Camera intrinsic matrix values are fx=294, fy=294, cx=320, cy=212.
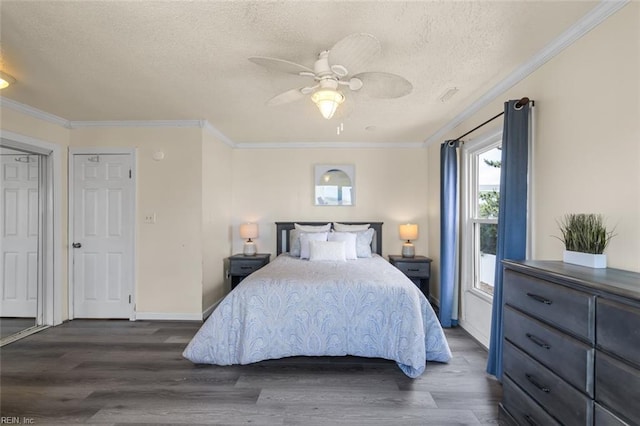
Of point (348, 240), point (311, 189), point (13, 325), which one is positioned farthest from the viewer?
point (311, 189)

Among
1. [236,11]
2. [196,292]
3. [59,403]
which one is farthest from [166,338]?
[236,11]

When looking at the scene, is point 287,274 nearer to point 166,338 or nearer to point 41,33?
point 166,338

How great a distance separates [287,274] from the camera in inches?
113

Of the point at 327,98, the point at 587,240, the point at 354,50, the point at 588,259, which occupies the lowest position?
the point at 588,259

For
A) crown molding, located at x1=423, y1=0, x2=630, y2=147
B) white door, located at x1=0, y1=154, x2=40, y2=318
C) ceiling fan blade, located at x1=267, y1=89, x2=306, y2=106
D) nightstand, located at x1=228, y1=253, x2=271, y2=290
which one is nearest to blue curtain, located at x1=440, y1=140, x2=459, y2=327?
crown molding, located at x1=423, y1=0, x2=630, y2=147

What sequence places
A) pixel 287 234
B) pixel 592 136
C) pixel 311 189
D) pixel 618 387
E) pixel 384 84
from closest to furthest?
pixel 618 387 < pixel 592 136 < pixel 384 84 < pixel 287 234 < pixel 311 189

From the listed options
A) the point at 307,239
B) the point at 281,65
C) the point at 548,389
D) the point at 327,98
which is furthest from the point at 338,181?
the point at 548,389

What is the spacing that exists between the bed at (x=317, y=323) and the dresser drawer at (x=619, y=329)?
1341 mm

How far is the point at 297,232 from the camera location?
435cm

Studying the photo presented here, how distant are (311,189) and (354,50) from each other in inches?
125

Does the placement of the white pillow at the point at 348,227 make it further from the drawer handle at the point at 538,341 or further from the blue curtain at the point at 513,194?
the drawer handle at the point at 538,341

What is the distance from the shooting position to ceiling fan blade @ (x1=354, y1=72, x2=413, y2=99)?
1879 millimetres

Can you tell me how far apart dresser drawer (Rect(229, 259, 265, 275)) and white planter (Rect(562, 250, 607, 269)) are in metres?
3.50

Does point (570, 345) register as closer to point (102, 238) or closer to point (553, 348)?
point (553, 348)
